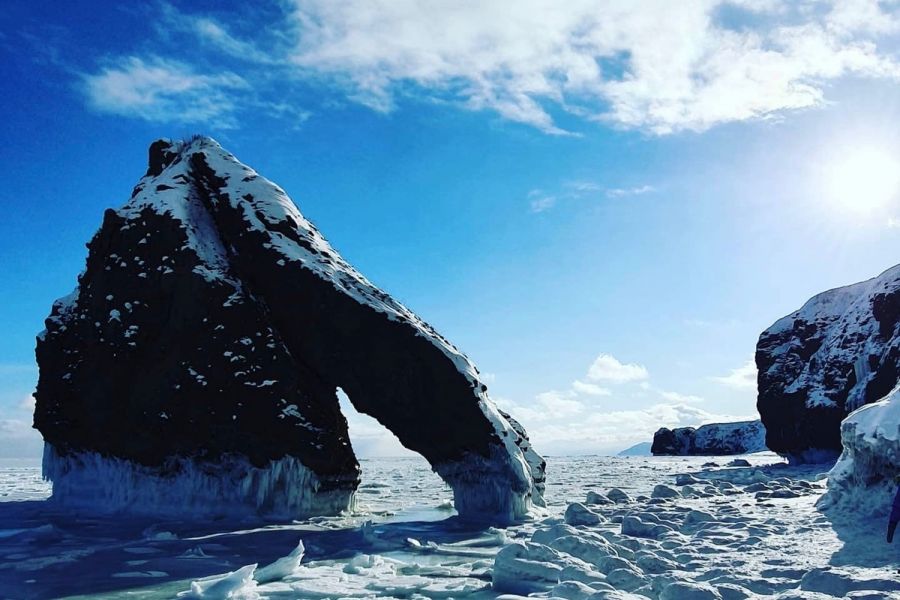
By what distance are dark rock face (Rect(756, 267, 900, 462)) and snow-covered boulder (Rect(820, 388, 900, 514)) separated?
29.4m

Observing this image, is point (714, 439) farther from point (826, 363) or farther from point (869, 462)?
point (869, 462)

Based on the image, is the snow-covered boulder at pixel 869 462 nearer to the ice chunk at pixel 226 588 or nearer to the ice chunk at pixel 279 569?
the ice chunk at pixel 279 569

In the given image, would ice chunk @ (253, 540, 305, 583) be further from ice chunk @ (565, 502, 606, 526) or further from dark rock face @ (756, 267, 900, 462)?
dark rock face @ (756, 267, 900, 462)

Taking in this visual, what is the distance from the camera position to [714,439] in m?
107

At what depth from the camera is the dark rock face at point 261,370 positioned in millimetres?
19734

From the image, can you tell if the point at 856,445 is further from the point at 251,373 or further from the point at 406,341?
the point at 251,373

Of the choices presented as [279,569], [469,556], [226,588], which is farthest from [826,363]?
[226,588]

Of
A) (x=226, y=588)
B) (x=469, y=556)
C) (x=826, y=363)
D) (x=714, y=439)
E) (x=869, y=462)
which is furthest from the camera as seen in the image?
(x=714, y=439)

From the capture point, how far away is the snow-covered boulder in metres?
14.0

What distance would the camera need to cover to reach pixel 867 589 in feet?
28.8

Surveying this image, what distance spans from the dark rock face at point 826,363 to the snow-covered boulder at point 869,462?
2941cm

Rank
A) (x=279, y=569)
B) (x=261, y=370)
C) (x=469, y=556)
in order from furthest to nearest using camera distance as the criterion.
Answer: (x=261, y=370)
(x=469, y=556)
(x=279, y=569)

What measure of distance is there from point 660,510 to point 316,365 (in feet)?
37.6

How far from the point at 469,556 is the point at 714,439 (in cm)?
10468
